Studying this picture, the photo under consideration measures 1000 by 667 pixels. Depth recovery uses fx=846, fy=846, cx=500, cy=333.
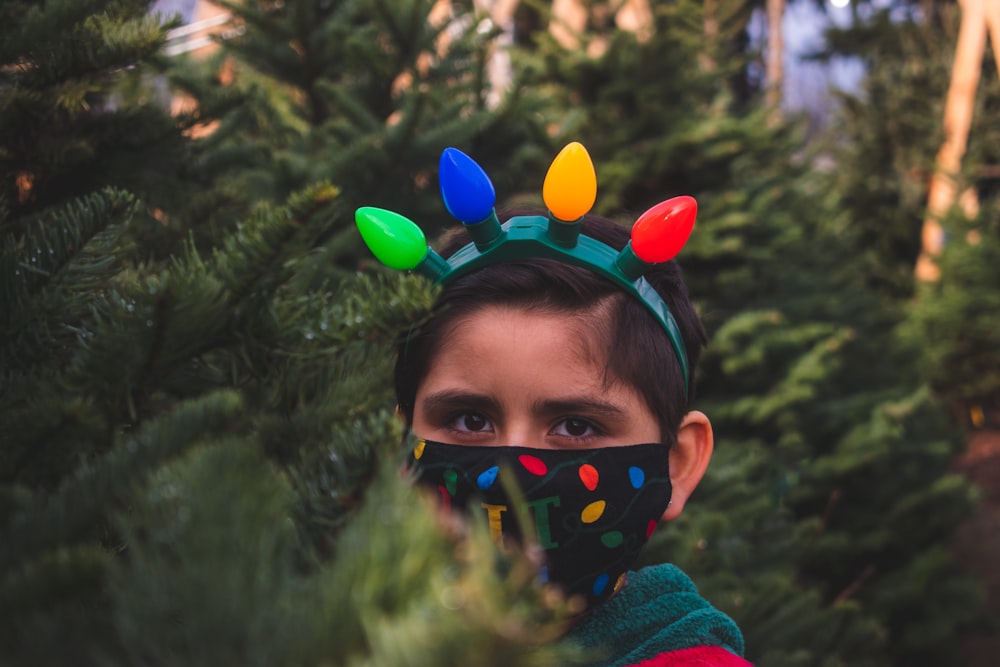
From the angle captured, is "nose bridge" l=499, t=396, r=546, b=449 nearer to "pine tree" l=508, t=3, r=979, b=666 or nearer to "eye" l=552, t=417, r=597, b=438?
"eye" l=552, t=417, r=597, b=438

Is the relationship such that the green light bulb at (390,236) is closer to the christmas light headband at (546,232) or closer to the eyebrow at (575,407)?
the christmas light headband at (546,232)

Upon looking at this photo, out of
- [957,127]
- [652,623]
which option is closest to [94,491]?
[652,623]

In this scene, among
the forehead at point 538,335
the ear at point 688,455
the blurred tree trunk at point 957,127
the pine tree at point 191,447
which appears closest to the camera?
the pine tree at point 191,447

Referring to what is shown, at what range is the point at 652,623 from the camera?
1.46 metres

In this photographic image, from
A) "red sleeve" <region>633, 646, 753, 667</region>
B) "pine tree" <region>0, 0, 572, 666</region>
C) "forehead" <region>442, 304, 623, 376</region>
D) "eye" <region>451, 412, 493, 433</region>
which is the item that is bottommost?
"red sleeve" <region>633, 646, 753, 667</region>

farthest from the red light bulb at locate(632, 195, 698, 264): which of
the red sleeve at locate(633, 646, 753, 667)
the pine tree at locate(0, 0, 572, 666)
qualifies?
the red sleeve at locate(633, 646, 753, 667)

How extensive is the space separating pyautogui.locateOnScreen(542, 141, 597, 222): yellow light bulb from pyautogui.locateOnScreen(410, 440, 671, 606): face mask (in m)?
0.40

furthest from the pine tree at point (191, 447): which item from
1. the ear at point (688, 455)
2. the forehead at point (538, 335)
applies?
the ear at point (688, 455)

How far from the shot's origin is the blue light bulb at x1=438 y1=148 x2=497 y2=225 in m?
1.37

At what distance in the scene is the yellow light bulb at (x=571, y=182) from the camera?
133 cm

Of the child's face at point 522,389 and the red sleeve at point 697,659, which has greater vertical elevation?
the child's face at point 522,389

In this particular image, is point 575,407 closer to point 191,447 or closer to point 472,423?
point 472,423

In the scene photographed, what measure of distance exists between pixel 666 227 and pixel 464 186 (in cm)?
34

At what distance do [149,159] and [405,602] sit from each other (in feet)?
3.89
